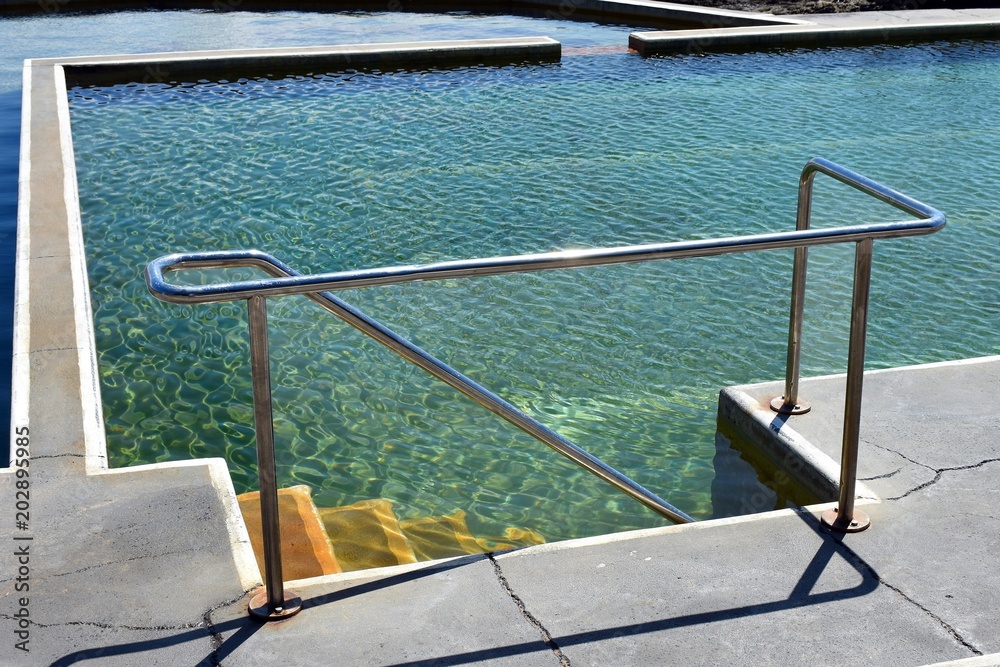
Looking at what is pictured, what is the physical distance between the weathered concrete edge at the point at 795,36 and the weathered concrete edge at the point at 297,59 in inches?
53.6

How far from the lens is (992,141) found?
8.45 meters

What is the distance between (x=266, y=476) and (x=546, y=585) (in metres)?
0.71

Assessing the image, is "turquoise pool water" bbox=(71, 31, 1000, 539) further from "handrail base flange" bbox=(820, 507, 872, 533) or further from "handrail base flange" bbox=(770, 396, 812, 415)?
"handrail base flange" bbox=(820, 507, 872, 533)

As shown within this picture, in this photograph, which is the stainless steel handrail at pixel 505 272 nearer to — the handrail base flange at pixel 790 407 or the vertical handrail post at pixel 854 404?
the vertical handrail post at pixel 854 404

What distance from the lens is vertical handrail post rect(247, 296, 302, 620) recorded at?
6.60 feet

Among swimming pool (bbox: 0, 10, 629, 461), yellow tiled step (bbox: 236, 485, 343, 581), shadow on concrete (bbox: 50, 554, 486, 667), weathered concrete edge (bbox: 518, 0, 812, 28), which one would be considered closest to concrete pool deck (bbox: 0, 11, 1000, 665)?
shadow on concrete (bbox: 50, 554, 486, 667)

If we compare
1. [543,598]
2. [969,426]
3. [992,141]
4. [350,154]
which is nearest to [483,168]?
[350,154]

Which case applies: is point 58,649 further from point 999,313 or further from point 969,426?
point 999,313

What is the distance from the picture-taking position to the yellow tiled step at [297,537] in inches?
110

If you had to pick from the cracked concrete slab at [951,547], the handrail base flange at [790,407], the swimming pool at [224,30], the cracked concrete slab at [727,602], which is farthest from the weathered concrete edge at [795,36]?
the cracked concrete slab at [727,602]

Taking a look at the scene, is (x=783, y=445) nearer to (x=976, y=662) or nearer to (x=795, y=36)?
(x=976, y=662)

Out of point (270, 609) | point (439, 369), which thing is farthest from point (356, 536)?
point (270, 609)

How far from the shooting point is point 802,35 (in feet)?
39.8

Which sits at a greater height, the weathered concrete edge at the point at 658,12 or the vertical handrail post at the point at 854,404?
the weathered concrete edge at the point at 658,12
